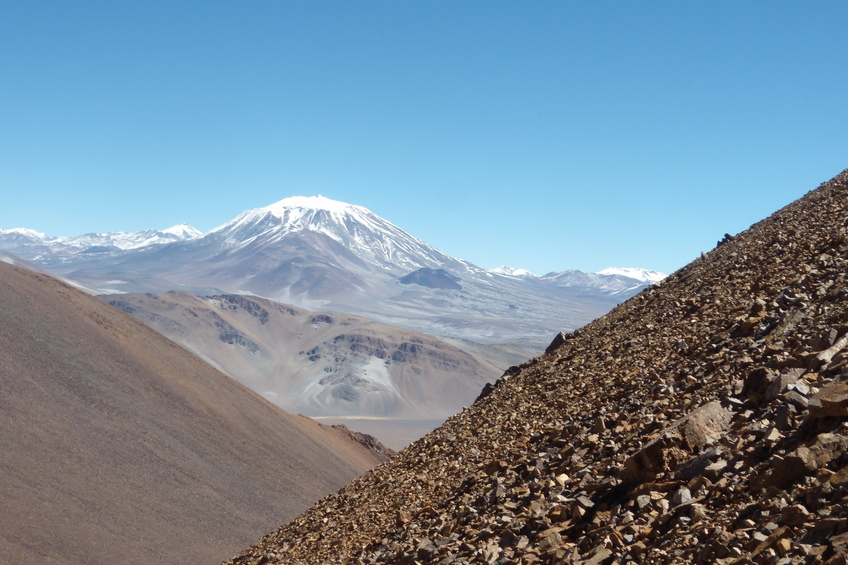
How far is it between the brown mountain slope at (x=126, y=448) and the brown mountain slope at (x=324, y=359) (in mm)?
82672

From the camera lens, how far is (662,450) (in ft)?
21.8

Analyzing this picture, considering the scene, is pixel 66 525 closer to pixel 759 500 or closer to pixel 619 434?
pixel 619 434

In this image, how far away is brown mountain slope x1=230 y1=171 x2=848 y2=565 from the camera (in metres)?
5.44

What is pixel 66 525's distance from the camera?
2358 centimetres

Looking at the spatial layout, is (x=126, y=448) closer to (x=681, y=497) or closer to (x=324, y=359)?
(x=681, y=497)

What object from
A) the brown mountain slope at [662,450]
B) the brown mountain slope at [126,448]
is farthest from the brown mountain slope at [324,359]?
the brown mountain slope at [662,450]

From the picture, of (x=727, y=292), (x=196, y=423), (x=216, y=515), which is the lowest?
(x=216, y=515)

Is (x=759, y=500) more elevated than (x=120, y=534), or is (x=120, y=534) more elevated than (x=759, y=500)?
(x=759, y=500)

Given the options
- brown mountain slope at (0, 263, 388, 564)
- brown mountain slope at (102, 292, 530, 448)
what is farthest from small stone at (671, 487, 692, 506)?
brown mountain slope at (102, 292, 530, 448)

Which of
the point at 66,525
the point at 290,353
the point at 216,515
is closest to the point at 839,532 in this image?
the point at 66,525

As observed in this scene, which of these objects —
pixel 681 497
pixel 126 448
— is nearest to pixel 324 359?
pixel 126 448

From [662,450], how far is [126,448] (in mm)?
28440

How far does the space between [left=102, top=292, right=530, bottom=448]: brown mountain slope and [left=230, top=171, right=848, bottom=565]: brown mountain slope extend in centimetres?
11308

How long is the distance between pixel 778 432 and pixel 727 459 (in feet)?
1.45
